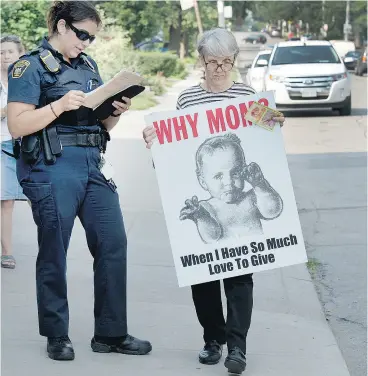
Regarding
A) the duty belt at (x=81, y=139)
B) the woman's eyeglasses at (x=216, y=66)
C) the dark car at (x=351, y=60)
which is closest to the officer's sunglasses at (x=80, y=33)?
the duty belt at (x=81, y=139)

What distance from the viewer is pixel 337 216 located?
10.4 metres

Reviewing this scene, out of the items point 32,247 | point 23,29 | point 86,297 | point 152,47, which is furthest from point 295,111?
point 152,47

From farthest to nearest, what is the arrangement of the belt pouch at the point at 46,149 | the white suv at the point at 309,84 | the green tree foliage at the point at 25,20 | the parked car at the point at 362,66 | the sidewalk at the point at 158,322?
the parked car at the point at 362,66 → the white suv at the point at 309,84 → the green tree foliage at the point at 25,20 → the sidewalk at the point at 158,322 → the belt pouch at the point at 46,149


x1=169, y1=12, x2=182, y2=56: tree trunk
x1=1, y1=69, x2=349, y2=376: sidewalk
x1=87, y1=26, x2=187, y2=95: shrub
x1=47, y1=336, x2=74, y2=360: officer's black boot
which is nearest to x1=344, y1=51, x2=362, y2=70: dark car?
x1=169, y1=12, x2=182, y2=56: tree trunk

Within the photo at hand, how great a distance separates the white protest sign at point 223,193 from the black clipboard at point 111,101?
0.17m

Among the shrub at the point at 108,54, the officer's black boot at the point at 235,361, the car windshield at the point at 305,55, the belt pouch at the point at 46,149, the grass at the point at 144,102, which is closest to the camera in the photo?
the officer's black boot at the point at 235,361

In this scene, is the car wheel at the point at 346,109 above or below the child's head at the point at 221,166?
below

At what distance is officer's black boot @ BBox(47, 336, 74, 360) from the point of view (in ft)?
17.3

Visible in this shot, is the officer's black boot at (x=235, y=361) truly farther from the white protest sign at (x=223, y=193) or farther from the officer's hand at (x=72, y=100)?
the officer's hand at (x=72, y=100)

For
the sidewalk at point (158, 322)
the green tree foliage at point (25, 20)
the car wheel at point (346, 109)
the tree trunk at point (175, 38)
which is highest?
the sidewalk at point (158, 322)

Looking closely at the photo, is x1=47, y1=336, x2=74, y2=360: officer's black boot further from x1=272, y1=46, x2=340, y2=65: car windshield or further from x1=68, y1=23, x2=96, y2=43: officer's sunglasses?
x1=272, y1=46, x2=340, y2=65: car windshield

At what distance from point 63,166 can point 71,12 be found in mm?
786

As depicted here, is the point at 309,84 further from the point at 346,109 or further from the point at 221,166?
the point at 221,166

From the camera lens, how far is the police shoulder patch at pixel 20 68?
5043 millimetres
